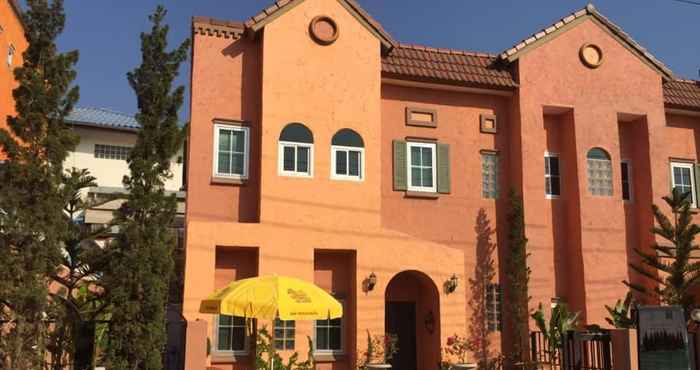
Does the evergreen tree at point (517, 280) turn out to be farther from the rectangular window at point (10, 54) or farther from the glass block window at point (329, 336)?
the rectangular window at point (10, 54)

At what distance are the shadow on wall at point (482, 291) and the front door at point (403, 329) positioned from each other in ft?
4.68

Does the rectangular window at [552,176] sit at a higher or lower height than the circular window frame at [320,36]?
lower

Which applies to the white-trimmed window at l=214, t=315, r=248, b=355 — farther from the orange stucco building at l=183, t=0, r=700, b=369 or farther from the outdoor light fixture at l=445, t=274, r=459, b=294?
the outdoor light fixture at l=445, t=274, r=459, b=294

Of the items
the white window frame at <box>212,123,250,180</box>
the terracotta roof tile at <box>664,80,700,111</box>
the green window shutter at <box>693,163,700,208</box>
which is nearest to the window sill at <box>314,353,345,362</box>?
the white window frame at <box>212,123,250,180</box>

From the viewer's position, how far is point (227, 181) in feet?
53.6

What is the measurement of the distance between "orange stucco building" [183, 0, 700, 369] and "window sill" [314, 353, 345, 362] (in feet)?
0.21

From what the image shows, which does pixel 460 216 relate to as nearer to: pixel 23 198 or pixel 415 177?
pixel 415 177

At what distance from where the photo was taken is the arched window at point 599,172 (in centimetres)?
1905

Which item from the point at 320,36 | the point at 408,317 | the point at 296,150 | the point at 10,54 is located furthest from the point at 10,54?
the point at 408,317

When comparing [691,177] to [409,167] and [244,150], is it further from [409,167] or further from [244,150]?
[244,150]

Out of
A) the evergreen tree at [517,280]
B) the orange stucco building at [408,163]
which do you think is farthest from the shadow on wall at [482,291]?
the evergreen tree at [517,280]

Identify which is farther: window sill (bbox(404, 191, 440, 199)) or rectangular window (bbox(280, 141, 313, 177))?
window sill (bbox(404, 191, 440, 199))

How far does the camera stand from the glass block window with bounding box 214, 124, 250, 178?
54.0ft

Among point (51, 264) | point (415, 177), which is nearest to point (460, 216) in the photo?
point (415, 177)
